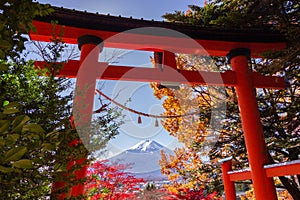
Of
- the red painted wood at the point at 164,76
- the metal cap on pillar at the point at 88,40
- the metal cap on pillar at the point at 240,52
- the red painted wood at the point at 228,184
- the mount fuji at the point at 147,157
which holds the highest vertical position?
the metal cap on pillar at the point at 240,52

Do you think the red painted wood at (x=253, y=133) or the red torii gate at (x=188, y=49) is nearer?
the red torii gate at (x=188, y=49)

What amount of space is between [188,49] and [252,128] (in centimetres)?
154

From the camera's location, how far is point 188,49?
11.8 ft

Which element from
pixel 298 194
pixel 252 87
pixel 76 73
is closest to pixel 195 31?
pixel 252 87

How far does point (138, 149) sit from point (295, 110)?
17.7 feet

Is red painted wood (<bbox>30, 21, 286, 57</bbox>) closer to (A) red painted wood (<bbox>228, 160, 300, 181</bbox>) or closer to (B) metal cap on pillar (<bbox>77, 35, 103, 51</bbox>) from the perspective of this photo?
(B) metal cap on pillar (<bbox>77, 35, 103, 51</bbox>)

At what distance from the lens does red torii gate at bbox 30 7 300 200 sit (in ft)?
9.50

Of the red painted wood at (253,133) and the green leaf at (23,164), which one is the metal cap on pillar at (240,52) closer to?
the red painted wood at (253,133)

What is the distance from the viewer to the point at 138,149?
8305 mm

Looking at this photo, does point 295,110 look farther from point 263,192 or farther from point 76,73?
point 76,73

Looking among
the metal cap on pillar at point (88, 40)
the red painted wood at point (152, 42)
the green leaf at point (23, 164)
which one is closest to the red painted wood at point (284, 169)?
the red painted wood at point (152, 42)

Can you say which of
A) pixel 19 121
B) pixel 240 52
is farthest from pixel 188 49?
pixel 19 121

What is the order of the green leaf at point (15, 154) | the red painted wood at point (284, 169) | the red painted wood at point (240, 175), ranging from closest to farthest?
the green leaf at point (15, 154) < the red painted wood at point (284, 169) < the red painted wood at point (240, 175)

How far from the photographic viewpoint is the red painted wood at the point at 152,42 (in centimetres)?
290
